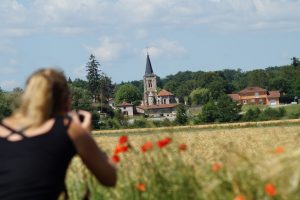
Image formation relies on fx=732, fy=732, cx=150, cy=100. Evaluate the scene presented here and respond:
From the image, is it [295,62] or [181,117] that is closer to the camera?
[181,117]

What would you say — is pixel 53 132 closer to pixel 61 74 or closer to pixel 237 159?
pixel 61 74

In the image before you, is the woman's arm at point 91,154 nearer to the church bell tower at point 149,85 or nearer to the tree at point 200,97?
the tree at point 200,97

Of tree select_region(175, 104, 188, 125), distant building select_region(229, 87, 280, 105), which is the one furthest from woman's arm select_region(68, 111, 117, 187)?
distant building select_region(229, 87, 280, 105)

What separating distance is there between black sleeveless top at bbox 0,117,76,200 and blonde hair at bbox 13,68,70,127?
88mm

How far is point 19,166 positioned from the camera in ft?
13.4

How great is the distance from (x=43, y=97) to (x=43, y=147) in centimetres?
28

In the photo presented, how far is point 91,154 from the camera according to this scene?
4.12m

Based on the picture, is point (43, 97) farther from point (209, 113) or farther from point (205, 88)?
point (205, 88)

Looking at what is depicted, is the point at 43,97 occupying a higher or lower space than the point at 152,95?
lower

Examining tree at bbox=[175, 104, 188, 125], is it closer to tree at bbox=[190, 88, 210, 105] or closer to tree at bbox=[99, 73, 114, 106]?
tree at bbox=[99, 73, 114, 106]

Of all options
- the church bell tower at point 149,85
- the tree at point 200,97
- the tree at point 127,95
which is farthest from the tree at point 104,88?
the church bell tower at point 149,85

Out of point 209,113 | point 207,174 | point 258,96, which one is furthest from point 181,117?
point 207,174

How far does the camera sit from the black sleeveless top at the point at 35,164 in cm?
405

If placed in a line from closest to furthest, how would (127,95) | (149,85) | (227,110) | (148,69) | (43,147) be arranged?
1. (43,147)
2. (227,110)
3. (127,95)
4. (148,69)
5. (149,85)
